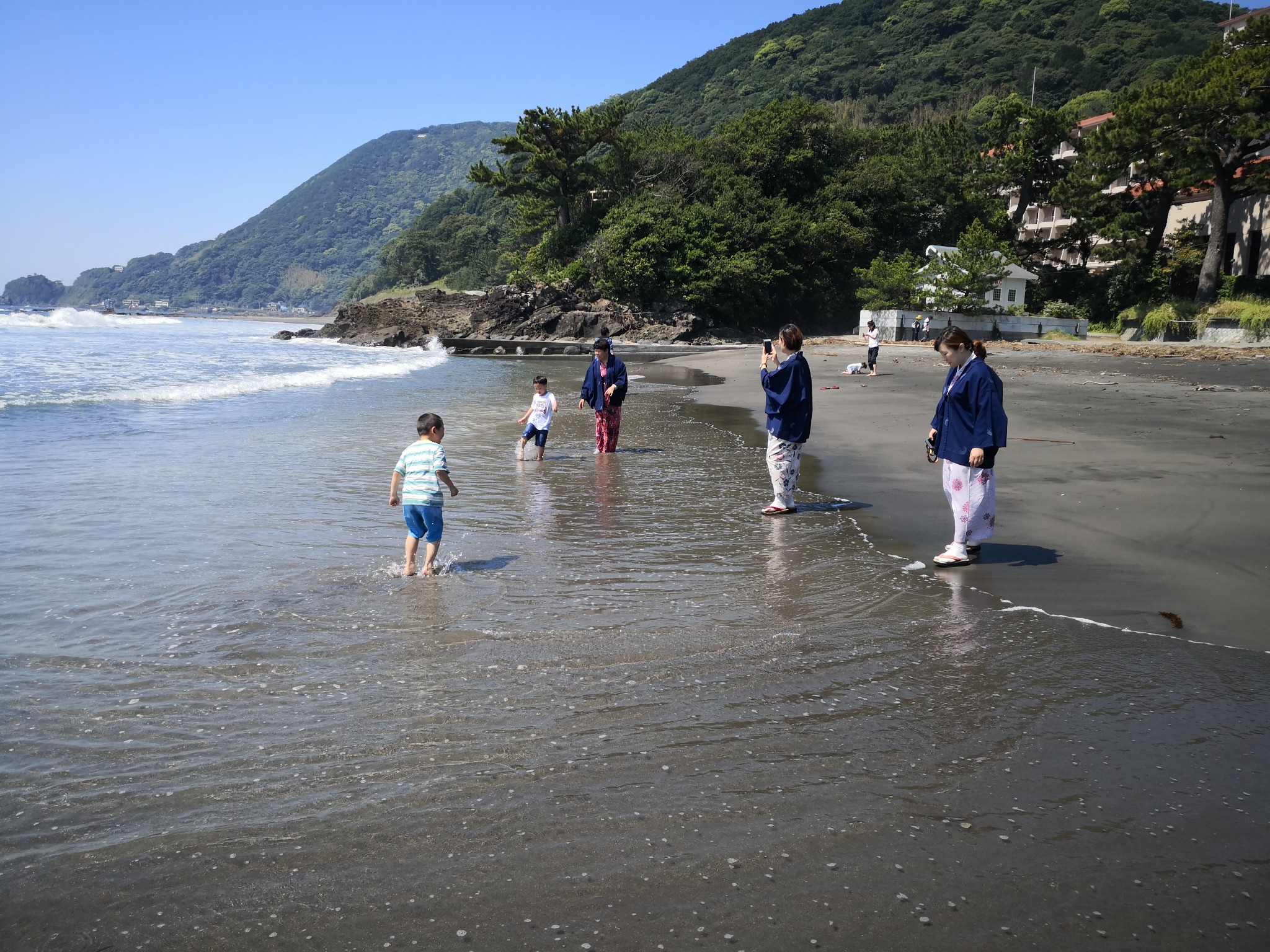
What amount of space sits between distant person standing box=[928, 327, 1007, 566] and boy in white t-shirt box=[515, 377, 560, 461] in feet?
19.9

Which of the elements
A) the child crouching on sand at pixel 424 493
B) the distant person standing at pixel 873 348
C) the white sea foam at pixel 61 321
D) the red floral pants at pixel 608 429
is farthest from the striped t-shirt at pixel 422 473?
the white sea foam at pixel 61 321

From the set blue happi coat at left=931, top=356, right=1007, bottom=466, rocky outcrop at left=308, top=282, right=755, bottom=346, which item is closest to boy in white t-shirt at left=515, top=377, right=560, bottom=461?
blue happi coat at left=931, top=356, right=1007, bottom=466

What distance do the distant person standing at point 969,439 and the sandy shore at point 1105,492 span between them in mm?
304

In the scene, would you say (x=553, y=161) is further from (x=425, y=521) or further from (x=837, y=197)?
(x=425, y=521)

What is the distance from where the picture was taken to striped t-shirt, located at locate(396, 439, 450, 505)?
667 cm

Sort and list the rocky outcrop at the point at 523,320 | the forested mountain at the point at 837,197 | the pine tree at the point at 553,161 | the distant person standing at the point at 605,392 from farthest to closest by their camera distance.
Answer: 1. the pine tree at the point at 553,161
2. the rocky outcrop at the point at 523,320
3. the forested mountain at the point at 837,197
4. the distant person standing at the point at 605,392

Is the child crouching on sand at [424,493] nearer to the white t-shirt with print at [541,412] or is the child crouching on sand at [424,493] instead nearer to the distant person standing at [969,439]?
the distant person standing at [969,439]

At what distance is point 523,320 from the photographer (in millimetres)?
57125

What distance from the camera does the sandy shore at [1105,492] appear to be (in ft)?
20.0

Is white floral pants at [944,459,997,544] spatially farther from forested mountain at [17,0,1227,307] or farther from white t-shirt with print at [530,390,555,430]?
forested mountain at [17,0,1227,307]

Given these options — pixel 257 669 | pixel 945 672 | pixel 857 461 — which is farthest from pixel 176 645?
pixel 857 461

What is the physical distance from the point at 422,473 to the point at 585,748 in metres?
3.43

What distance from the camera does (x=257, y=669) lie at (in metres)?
4.82

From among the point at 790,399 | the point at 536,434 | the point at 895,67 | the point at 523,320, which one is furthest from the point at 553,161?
the point at 895,67
